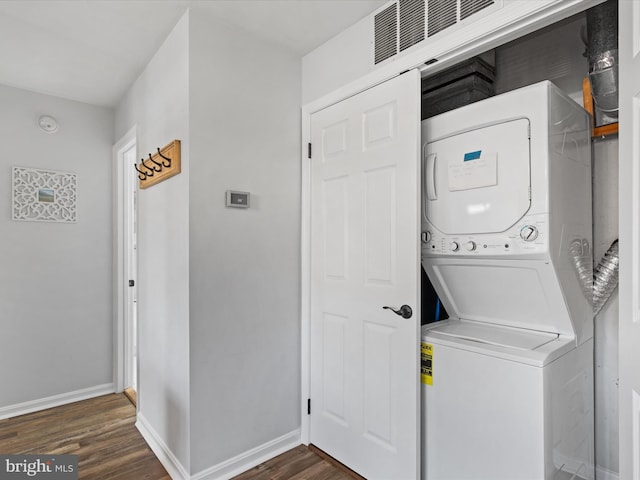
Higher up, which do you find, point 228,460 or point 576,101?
point 576,101

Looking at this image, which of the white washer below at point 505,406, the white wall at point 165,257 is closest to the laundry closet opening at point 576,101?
the white washer below at point 505,406

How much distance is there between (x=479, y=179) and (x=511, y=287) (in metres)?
0.51

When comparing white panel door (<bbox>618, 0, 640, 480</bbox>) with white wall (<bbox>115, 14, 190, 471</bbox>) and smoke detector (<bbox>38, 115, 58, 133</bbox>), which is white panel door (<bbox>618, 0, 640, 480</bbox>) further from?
smoke detector (<bbox>38, 115, 58, 133</bbox>)

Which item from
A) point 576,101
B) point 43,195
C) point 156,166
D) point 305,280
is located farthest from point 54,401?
point 576,101

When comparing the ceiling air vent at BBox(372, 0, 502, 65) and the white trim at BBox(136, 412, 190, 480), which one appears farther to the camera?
the white trim at BBox(136, 412, 190, 480)

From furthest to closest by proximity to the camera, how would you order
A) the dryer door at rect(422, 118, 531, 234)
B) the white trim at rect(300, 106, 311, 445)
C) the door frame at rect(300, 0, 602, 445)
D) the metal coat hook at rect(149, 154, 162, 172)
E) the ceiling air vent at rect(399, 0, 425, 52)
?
the white trim at rect(300, 106, 311, 445)
the metal coat hook at rect(149, 154, 162, 172)
the ceiling air vent at rect(399, 0, 425, 52)
the dryer door at rect(422, 118, 531, 234)
the door frame at rect(300, 0, 602, 445)

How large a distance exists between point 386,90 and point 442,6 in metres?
0.41

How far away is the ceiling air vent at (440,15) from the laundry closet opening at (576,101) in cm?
41

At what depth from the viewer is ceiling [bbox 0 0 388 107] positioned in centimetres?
184

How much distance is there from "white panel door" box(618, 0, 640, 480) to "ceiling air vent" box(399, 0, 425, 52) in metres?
0.79

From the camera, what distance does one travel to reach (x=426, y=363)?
1.74m

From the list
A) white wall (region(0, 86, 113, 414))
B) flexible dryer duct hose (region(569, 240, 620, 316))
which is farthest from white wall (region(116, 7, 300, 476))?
flexible dryer duct hose (region(569, 240, 620, 316))

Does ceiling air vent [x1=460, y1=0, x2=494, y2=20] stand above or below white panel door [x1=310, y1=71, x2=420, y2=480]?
above

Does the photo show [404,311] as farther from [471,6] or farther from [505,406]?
[471,6]
